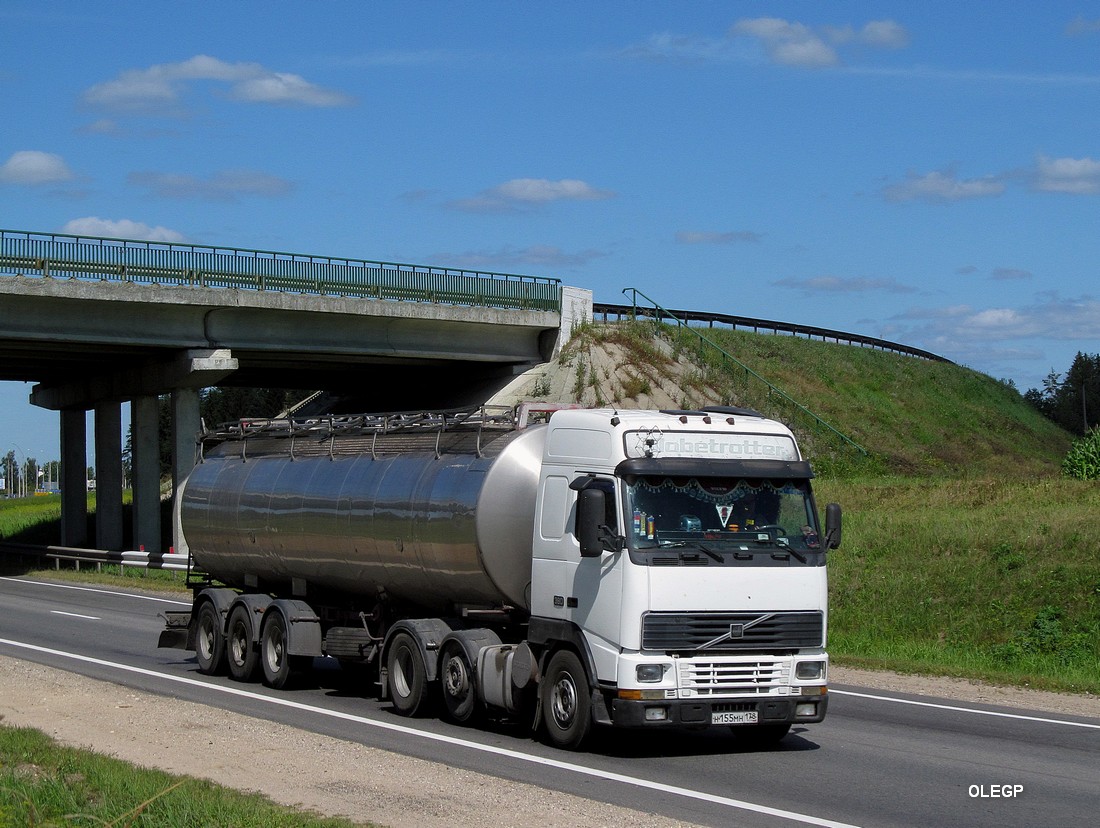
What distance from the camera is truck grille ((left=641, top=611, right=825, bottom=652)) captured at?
1147cm

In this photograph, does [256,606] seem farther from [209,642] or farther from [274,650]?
[209,642]

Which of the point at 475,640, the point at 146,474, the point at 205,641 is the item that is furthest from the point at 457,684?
the point at 146,474

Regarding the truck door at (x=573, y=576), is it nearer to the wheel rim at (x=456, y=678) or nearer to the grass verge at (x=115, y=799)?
the wheel rim at (x=456, y=678)

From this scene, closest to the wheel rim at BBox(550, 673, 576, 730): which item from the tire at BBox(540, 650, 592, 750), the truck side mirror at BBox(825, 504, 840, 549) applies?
the tire at BBox(540, 650, 592, 750)

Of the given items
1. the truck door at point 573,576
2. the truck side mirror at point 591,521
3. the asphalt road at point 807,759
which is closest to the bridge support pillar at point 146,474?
the asphalt road at point 807,759

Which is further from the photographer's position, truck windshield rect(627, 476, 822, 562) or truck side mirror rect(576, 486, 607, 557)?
truck windshield rect(627, 476, 822, 562)

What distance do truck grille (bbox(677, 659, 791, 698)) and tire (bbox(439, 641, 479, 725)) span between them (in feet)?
8.82

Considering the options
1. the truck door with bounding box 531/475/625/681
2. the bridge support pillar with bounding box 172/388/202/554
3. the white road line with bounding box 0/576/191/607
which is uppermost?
the bridge support pillar with bounding box 172/388/202/554

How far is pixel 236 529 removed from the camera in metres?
18.5

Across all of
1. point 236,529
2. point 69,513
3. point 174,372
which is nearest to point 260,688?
point 236,529

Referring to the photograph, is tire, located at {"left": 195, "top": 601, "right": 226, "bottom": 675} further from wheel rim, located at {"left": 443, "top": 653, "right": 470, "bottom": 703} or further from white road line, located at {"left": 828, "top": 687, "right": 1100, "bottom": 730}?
white road line, located at {"left": 828, "top": 687, "right": 1100, "bottom": 730}

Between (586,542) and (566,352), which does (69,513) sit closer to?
(566,352)

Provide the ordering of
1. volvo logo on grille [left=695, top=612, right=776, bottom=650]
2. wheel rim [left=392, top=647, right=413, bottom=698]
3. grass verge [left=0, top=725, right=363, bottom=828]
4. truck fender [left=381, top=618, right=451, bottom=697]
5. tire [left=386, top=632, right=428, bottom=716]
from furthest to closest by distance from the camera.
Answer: wheel rim [left=392, top=647, right=413, bottom=698], tire [left=386, top=632, right=428, bottom=716], truck fender [left=381, top=618, right=451, bottom=697], volvo logo on grille [left=695, top=612, right=776, bottom=650], grass verge [left=0, top=725, right=363, bottom=828]

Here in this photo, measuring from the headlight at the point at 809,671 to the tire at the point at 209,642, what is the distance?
9048 mm
